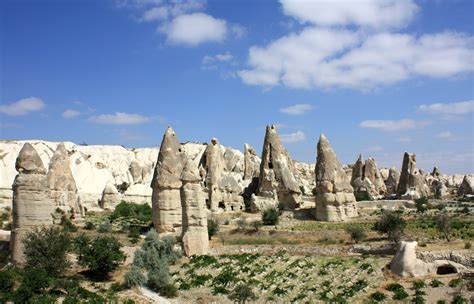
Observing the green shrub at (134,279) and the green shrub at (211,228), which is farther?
the green shrub at (211,228)

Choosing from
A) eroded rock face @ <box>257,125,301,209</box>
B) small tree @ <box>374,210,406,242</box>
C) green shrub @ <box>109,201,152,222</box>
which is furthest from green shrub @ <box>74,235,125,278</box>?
eroded rock face @ <box>257,125,301,209</box>

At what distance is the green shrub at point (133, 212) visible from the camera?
36406 millimetres

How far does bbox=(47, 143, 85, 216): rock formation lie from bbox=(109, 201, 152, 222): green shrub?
267 centimetres

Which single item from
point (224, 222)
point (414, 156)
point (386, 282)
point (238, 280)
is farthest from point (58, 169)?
point (414, 156)

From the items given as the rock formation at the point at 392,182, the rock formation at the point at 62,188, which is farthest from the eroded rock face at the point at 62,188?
the rock formation at the point at 392,182

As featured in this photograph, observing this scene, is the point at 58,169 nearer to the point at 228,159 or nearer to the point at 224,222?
the point at 224,222

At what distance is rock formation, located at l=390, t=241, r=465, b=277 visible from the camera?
17844 mm

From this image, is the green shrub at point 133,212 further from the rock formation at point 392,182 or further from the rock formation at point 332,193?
the rock formation at point 392,182

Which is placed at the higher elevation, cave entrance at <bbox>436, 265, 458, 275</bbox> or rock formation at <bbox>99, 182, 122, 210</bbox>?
rock formation at <bbox>99, 182, 122, 210</bbox>

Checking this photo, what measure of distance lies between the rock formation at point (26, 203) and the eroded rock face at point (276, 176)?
74.6 feet

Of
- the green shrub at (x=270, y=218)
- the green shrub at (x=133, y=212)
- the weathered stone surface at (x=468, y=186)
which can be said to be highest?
the weathered stone surface at (x=468, y=186)

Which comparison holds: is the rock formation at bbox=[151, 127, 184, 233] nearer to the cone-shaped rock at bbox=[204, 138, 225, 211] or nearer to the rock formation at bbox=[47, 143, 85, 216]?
the rock formation at bbox=[47, 143, 85, 216]

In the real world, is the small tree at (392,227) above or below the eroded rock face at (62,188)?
below

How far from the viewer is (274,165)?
4009cm
